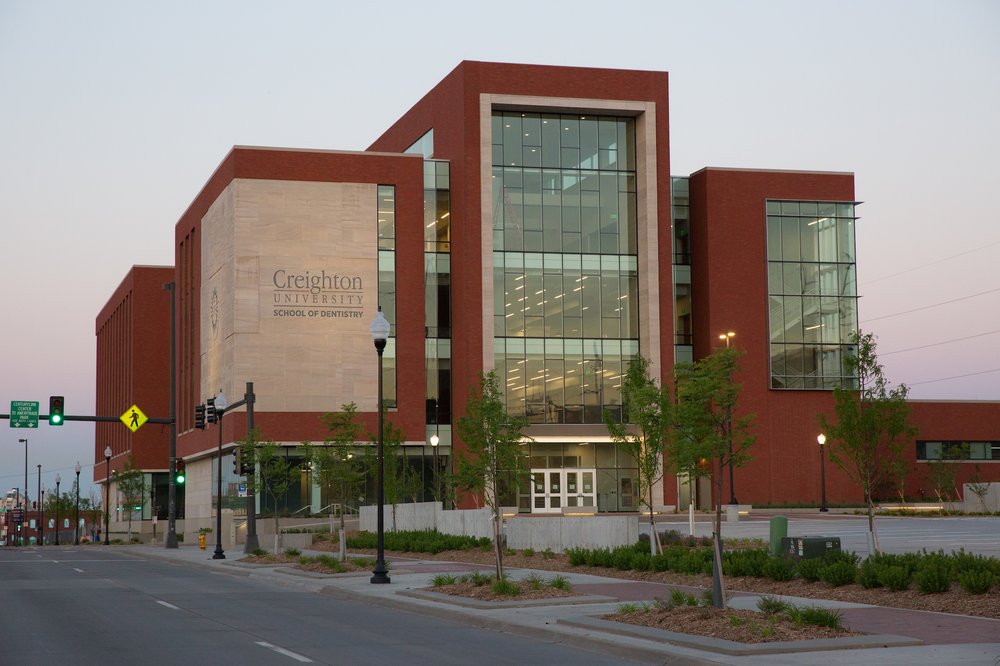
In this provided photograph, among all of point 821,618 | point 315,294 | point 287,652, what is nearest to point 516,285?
point 315,294

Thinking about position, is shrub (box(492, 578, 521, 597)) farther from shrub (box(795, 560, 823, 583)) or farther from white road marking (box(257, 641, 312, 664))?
white road marking (box(257, 641, 312, 664))

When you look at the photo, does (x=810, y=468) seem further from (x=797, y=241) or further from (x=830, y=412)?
(x=797, y=241)

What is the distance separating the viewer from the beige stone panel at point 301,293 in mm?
64250

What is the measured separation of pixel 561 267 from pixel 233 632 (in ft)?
162

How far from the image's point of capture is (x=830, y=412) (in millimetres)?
68125

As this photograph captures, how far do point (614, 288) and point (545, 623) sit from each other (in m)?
50.2

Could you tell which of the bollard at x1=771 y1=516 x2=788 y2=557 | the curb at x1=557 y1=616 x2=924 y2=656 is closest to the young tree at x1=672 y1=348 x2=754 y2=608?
the bollard at x1=771 y1=516 x2=788 y2=557

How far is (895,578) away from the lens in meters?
19.0

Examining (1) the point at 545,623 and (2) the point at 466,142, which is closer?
(1) the point at 545,623

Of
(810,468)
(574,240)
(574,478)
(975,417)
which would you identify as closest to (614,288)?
(574,240)

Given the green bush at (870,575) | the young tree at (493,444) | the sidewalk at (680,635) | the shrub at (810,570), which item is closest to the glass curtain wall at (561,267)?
the young tree at (493,444)

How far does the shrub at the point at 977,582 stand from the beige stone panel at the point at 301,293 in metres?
49.1

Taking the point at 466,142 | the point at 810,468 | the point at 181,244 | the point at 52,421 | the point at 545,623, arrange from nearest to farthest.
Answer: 1. the point at 545,623
2. the point at 52,421
3. the point at 466,142
4. the point at 810,468
5. the point at 181,244

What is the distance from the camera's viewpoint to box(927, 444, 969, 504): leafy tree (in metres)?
65.6
